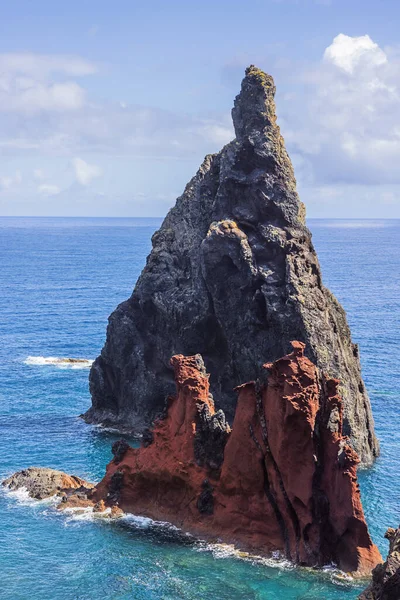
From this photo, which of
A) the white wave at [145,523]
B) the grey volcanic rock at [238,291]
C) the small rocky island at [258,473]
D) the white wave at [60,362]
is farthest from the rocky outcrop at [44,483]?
the white wave at [60,362]

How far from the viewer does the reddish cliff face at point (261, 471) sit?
54.9 metres

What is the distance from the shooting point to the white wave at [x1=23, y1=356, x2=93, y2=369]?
113 m

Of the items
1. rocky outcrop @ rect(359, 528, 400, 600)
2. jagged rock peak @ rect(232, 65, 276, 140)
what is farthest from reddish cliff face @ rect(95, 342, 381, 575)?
jagged rock peak @ rect(232, 65, 276, 140)

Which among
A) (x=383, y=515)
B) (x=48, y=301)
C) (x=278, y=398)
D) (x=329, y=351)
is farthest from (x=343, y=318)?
(x=48, y=301)

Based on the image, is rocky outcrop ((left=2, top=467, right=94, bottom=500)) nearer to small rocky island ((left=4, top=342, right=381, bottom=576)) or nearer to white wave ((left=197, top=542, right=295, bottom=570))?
small rocky island ((left=4, top=342, right=381, bottom=576))

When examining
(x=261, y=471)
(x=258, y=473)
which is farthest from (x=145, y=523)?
(x=261, y=471)

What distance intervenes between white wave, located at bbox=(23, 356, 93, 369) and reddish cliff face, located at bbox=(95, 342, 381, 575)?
1906 inches

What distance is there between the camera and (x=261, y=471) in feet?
191

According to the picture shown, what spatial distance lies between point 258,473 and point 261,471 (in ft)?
0.84

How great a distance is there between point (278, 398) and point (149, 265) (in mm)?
36389

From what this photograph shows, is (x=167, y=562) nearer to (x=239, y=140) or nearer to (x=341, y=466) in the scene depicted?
(x=341, y=466)

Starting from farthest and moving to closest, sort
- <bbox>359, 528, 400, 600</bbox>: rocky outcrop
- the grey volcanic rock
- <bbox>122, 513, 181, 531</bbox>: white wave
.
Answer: the grey volcanic rock, <bbox>122, 513, 181, 531</bbox>: white wave, <bbox>359, 528, 400, 600</bbox>: rocky outcrop

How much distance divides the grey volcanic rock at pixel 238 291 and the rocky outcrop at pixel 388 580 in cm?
3832

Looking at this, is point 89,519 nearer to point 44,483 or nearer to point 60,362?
point 44,483
